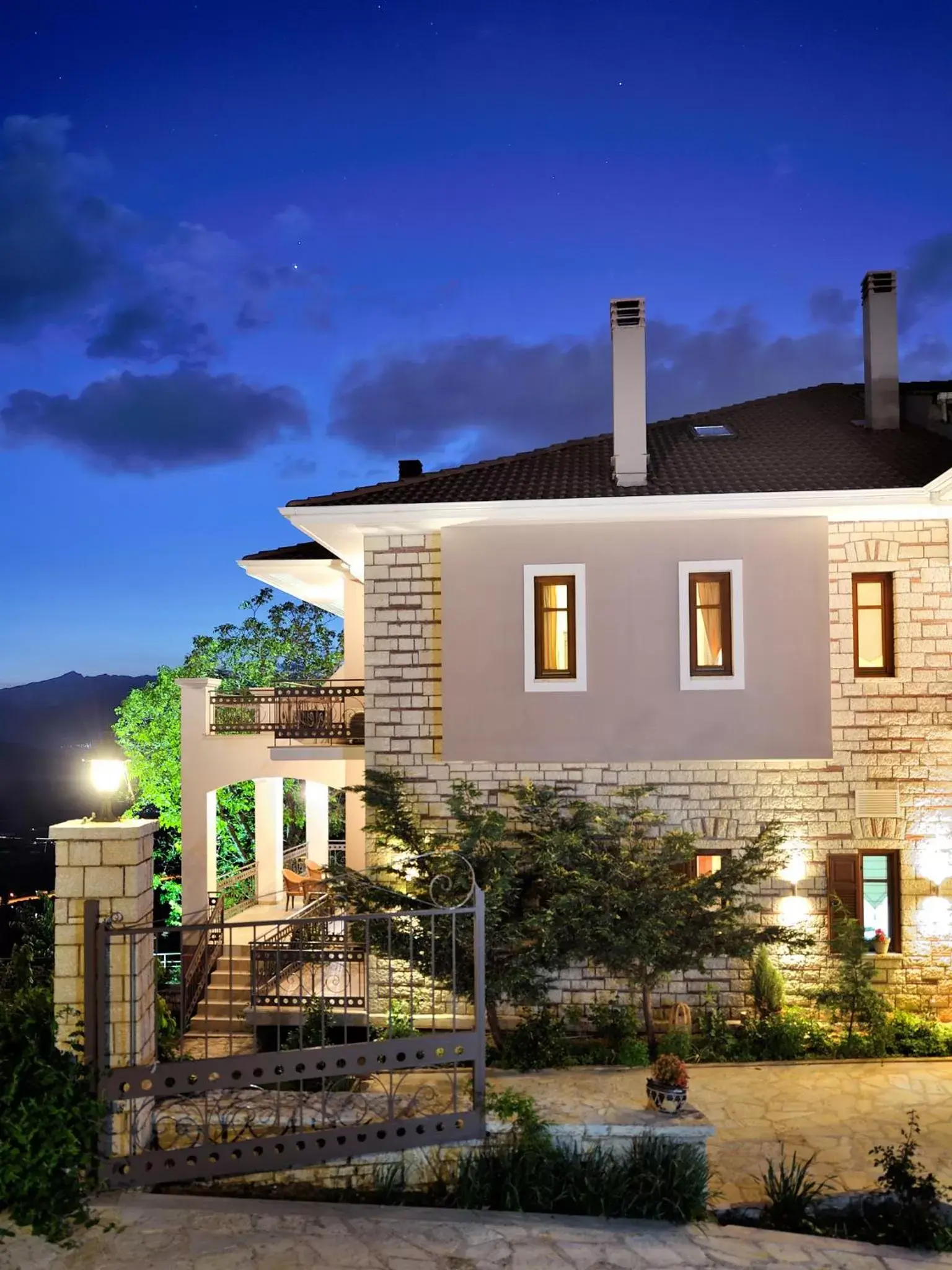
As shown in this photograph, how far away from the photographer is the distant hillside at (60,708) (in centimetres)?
7775

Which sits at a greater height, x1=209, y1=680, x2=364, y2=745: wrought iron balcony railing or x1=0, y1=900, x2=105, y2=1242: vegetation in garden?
x1=209, y1=680, x2=364, y2=745: wrought iron balcony railing

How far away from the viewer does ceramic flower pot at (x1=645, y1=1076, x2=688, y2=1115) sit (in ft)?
24.5

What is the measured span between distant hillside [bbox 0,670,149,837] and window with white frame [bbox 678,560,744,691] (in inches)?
1959

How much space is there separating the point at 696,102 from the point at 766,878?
13133 millimetres

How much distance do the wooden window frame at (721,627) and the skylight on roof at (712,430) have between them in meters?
2.93

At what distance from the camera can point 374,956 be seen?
1112 cm

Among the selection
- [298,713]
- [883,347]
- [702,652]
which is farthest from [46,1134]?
[883,347]

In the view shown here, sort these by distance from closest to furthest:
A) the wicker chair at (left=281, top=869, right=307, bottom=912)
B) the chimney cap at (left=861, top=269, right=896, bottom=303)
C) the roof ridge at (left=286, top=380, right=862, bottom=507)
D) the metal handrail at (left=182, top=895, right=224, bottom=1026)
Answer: the roof ridge at (left=286, top=380, right=862, bottom=507) → the metal handrail at (left=182, top=895, right=224, bottom=1026) → the chimney cap at (left=861, top=269, right=896, bottom=303) → the wicker chair at (left=281, top=869, right=307, bottom=912)

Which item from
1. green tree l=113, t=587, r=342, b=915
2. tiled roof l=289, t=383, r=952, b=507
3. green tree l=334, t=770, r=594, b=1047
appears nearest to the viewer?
green tree l=334, t=770, r=594, b=1047

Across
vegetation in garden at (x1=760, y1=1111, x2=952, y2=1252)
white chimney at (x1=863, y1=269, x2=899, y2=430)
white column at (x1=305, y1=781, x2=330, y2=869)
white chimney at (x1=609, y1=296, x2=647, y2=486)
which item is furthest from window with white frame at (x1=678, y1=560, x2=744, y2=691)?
white column at (x1=305, y1=781, x2=330, y2=869)

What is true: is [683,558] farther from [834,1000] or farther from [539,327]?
[539,327]

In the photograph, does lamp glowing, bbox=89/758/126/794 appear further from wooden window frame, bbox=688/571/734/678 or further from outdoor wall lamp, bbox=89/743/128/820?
wooden window frame, bbox=688/571/734/678

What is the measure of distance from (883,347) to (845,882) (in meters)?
7.45

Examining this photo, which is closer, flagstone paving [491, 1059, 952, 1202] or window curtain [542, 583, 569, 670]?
flagstone paving [491, 1059, 952, 1202]
